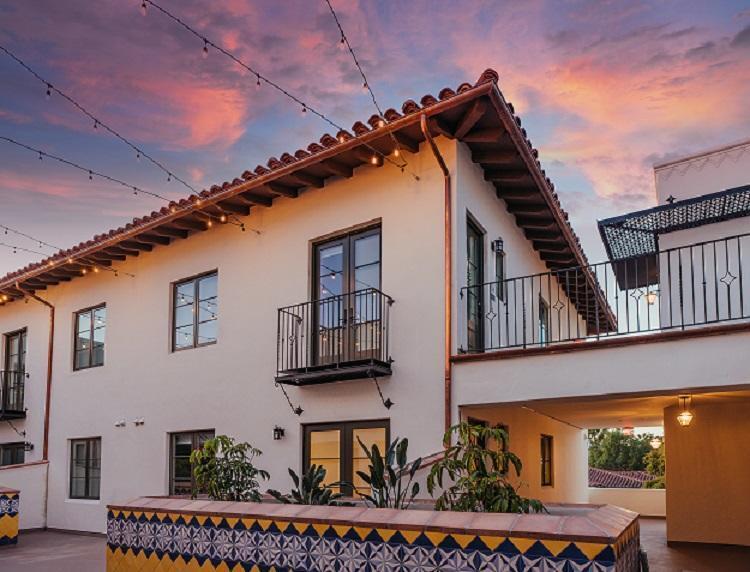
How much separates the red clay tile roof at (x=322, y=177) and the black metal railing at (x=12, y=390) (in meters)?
2.79

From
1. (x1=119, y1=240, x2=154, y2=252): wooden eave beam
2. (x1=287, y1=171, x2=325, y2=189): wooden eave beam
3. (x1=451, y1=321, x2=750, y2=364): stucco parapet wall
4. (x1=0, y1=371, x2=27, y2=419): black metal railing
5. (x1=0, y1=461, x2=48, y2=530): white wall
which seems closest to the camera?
(x1=451, y1=321, x2=750, y2=364): stucco parapet wall

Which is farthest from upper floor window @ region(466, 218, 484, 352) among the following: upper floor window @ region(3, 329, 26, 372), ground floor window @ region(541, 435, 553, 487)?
upper floor window @ region(3, 329, 26, 372)

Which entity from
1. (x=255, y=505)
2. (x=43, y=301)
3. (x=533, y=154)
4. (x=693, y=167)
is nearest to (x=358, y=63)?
(x=533, y=154)

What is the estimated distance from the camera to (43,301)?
15633 mm

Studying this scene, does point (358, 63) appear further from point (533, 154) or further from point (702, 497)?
point (702, 497)

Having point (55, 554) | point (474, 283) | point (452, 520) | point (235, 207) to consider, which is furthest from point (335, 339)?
point (452, 520)

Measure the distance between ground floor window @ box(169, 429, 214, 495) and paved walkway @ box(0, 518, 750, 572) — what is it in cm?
145

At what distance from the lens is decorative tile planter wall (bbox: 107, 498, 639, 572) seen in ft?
12.0

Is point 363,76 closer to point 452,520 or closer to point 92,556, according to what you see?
point 452,520

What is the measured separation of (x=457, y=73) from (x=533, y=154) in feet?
7.10

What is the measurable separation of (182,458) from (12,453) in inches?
253

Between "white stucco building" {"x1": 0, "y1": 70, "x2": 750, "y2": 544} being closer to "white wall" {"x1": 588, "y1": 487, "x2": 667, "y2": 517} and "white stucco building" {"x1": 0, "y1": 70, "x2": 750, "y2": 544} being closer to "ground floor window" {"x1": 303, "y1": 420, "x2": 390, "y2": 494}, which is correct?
"ground floor window" {"x1": 303, "y1": 420, "x2": 390, "y2": 494}

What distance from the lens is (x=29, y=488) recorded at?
14930mm

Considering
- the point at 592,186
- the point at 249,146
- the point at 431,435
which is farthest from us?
the point at 592,186
